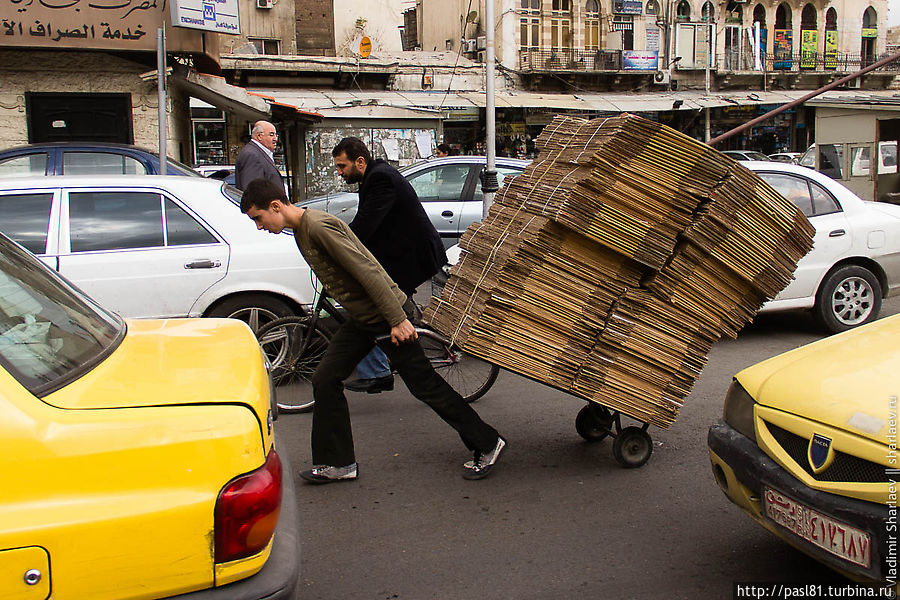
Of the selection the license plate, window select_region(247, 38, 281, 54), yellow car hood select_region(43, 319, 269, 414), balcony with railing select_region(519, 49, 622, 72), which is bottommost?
the license plate

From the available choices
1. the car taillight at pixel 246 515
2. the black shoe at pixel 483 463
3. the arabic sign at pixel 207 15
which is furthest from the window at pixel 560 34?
the car taillight at pixel 246 515

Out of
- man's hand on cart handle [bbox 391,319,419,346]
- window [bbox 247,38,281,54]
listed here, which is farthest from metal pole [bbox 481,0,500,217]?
window [bbox 247,38,281,54]

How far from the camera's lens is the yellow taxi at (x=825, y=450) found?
8.57 ft

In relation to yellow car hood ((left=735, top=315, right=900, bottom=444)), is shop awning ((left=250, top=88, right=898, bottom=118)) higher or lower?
higher

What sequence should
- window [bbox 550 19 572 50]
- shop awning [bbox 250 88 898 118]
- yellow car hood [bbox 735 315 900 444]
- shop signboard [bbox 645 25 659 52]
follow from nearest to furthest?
yellow car hood [bbox 735 315 900 444] → shop awning [bbox 250 88 898 118] → window [bbox 550 19 572 50] → shop signboard [bbox 645 25 659 52]

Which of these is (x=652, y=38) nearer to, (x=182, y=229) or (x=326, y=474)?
(x=182, y=229)

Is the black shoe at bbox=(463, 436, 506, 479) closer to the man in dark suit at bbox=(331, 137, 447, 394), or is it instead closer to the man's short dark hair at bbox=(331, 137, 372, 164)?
the man in dark suit at bbox=(331, 137, 447, 394)

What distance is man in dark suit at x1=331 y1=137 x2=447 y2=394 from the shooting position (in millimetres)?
5281

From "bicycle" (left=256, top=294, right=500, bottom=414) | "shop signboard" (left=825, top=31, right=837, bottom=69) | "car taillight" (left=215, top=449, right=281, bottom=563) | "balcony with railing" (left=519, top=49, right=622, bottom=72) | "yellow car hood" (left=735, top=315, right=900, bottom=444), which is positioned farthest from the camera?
"shop signboard" (left=825, top=31, right=837, bottom=69)

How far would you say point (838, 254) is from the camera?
7664 mm

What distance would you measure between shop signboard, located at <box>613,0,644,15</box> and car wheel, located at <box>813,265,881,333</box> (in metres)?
29.7

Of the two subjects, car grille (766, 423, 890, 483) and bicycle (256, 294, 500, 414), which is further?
bicycle (256, 294, 500, 414)

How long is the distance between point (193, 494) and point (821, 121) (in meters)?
18.2

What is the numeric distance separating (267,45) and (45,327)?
1216 inches
